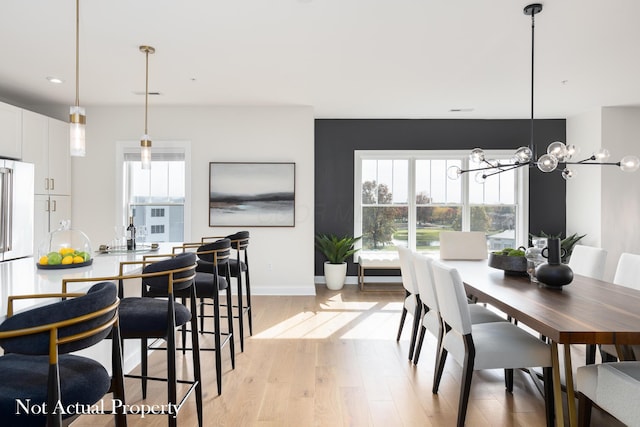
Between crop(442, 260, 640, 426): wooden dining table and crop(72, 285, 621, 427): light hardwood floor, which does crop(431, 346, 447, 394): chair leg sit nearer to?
crop(72, 285, 621, 427): light hardwood floor

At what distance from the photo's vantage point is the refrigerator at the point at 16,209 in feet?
13.4

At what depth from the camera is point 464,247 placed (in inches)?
168

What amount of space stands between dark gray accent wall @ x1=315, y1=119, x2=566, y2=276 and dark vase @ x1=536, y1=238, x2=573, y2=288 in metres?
3.88

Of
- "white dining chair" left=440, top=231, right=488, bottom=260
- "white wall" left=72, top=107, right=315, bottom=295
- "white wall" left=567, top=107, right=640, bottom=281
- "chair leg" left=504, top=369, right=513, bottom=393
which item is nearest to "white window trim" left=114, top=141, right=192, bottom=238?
"white wall" left=72, top=107, right=315, bottom=295

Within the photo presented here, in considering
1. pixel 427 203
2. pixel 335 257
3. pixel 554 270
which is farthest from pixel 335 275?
pixel 554 270

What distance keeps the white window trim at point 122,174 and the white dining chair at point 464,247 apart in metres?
3.40

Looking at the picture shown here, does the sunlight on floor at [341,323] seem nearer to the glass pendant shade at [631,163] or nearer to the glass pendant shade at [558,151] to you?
the glass pendant shade at [558,151]

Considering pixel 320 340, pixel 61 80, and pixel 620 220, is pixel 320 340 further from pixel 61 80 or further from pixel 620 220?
pixel 620 220

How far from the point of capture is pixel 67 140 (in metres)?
5.36

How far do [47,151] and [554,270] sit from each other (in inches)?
221

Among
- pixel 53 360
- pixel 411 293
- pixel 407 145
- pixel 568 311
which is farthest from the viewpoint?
pixel 407 145

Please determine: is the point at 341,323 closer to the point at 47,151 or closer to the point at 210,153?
the point at 210,153

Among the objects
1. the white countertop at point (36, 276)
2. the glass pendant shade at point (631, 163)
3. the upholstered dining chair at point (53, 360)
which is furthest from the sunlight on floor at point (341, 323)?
the upholstered dining chair at point (53, 360)

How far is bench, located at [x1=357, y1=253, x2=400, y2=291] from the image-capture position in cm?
594
